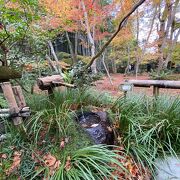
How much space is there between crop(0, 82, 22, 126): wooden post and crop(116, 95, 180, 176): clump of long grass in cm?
134

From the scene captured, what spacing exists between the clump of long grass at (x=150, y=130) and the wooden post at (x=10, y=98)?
134cm

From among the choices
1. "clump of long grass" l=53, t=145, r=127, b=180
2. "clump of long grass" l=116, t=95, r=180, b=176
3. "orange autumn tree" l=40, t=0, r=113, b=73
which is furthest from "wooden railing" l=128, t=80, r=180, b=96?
"orange autumn tree" l=40, t=0, r=113, b=73

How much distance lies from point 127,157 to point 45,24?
626 centimetres

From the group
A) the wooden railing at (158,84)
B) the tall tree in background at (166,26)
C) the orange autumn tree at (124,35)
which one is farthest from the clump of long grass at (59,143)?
the tall tree in background at (166,26)

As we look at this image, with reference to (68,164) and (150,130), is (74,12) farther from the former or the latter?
(68,164)

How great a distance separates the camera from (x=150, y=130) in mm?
2381

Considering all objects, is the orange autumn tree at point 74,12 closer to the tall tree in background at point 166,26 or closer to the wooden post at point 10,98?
the tall tree in background at point 166,26

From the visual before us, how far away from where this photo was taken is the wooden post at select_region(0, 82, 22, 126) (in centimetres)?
224

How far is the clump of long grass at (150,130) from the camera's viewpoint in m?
2.28

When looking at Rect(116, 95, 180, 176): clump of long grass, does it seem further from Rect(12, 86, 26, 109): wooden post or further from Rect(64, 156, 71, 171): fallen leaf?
Rect(12, 86, 26, 109): wooden post

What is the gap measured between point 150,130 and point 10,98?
5.78ft

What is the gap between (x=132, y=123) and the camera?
98.4 inches

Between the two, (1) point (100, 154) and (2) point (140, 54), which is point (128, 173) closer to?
(1) point (100, 154)

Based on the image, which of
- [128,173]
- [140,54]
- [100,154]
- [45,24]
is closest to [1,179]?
[100,154]
